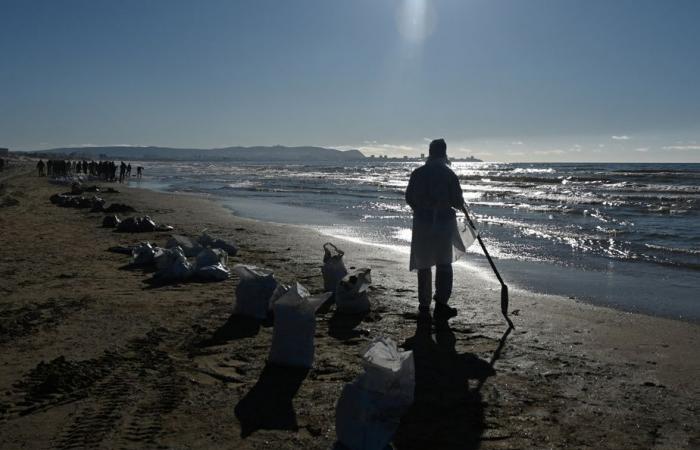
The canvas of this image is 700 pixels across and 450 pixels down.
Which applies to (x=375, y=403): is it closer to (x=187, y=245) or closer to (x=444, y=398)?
(x=444, y=398)

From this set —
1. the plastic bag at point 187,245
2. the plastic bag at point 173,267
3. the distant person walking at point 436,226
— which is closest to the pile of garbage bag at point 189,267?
the plastic bag at point 173,267

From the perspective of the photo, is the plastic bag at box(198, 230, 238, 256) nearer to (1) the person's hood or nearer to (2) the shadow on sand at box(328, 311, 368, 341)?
(2) the shadow on sand at box(328, 311, 368, 341)

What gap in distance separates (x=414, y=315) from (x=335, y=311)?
831 millimetres

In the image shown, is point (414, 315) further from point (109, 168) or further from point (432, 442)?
point (109, 168)

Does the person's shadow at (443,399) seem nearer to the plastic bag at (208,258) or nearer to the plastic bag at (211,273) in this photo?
the plastic bag at (211,273)

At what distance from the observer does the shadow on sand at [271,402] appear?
3.25 metres

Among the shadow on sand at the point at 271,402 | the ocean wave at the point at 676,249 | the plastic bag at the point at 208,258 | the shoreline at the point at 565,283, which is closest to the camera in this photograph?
the shadow on sand at the point at 271,402

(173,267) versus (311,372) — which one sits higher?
(173,267)

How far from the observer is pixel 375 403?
2908 millimetres

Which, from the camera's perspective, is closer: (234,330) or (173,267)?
(234,330)

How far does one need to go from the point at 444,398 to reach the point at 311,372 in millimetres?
1018

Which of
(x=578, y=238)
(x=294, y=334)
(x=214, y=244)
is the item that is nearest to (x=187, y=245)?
(x=214, y=244)

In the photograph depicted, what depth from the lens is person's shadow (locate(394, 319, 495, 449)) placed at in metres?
3.10

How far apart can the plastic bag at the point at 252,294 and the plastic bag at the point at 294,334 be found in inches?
48.3
